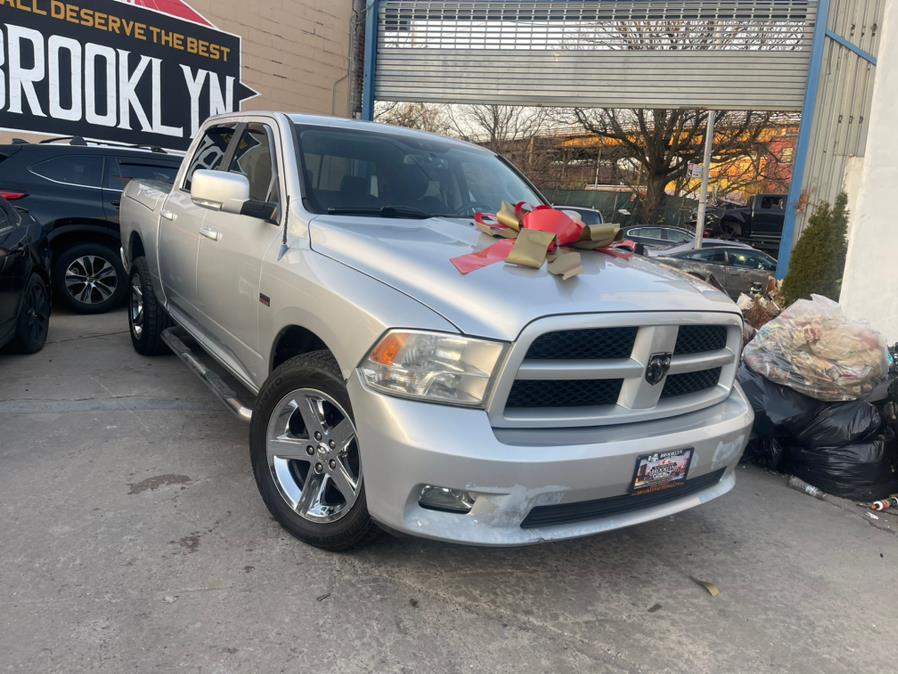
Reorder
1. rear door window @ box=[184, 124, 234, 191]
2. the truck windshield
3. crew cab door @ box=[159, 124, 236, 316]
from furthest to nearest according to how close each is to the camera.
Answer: rear door window @ box=[184, 124, 234, 191], crew cab door @ box=[159, 124, 236, 316], the truck windshield

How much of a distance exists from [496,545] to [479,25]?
11010mm

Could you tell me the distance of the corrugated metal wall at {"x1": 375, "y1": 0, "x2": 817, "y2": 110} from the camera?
10.7 m

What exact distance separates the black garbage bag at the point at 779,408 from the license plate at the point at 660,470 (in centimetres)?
188

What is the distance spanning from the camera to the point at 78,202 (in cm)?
724

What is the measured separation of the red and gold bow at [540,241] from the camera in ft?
9.04

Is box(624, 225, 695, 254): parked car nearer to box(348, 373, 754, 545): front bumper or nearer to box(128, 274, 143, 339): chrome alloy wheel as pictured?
box(128, 274, 143, 339): chrome alloy wheel

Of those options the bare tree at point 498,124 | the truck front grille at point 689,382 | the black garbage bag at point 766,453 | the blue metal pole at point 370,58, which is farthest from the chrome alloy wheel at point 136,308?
the bare tree at point 498,124

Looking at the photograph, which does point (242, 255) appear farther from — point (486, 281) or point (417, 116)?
point (417, 116)

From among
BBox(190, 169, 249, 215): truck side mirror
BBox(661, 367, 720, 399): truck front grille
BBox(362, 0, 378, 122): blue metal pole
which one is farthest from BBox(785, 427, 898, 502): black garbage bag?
BBox(362, 0, 378, 122): blue metal pole

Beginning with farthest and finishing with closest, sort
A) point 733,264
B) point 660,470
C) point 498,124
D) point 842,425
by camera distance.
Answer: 1. point 498,124
2. point 733,264
3. point 842,425
4. point 660,470

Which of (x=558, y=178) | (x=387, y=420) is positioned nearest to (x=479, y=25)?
(x=387, y=420)

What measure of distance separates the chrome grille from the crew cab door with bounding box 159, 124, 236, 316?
2.60m

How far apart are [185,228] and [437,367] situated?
2.79 m

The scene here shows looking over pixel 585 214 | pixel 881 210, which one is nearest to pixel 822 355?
pixel 881 210
